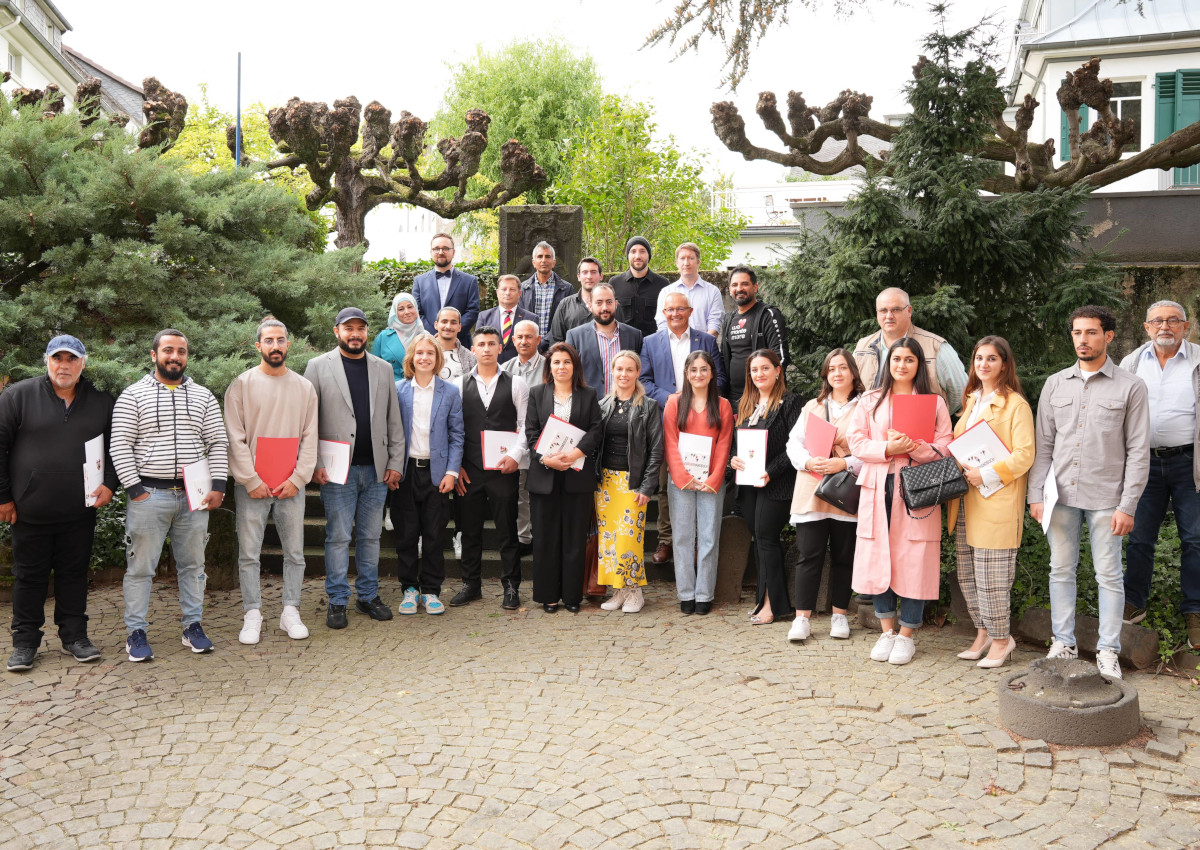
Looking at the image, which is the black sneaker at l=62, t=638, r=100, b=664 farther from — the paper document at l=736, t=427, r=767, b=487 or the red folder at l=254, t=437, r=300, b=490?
the paper document at l=736, t=427, r=767, b=487

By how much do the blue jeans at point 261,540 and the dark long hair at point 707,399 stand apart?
9.81ft

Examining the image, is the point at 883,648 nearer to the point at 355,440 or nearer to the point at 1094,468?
the point at 1094,468

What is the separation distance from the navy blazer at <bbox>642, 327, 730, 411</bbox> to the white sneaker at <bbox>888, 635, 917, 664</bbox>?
8.93 ft

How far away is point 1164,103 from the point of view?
20.8 meters

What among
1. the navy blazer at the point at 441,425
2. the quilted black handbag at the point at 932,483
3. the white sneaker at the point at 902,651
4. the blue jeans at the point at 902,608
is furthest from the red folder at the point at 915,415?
the navy blazer at the point at 441,425

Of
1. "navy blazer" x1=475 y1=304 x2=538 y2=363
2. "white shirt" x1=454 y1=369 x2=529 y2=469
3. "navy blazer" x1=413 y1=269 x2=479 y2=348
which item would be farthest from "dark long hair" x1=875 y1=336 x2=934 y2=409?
"navy blazer" x1=413 y1=269 x2=479 y2=348

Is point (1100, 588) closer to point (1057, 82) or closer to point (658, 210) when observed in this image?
point (658, 210)

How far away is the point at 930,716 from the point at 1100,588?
143cm

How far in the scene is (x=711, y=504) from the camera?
750 centimetres

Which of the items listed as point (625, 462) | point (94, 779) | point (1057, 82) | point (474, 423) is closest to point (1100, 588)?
point (625, 462)

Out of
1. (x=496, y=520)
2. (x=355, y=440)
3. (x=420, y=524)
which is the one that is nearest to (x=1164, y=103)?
(x=496, y=520)

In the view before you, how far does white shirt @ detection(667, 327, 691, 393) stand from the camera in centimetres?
820

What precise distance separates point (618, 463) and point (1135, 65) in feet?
65.2

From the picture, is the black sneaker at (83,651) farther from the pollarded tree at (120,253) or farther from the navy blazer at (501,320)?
the navy blazer at (501,320)
